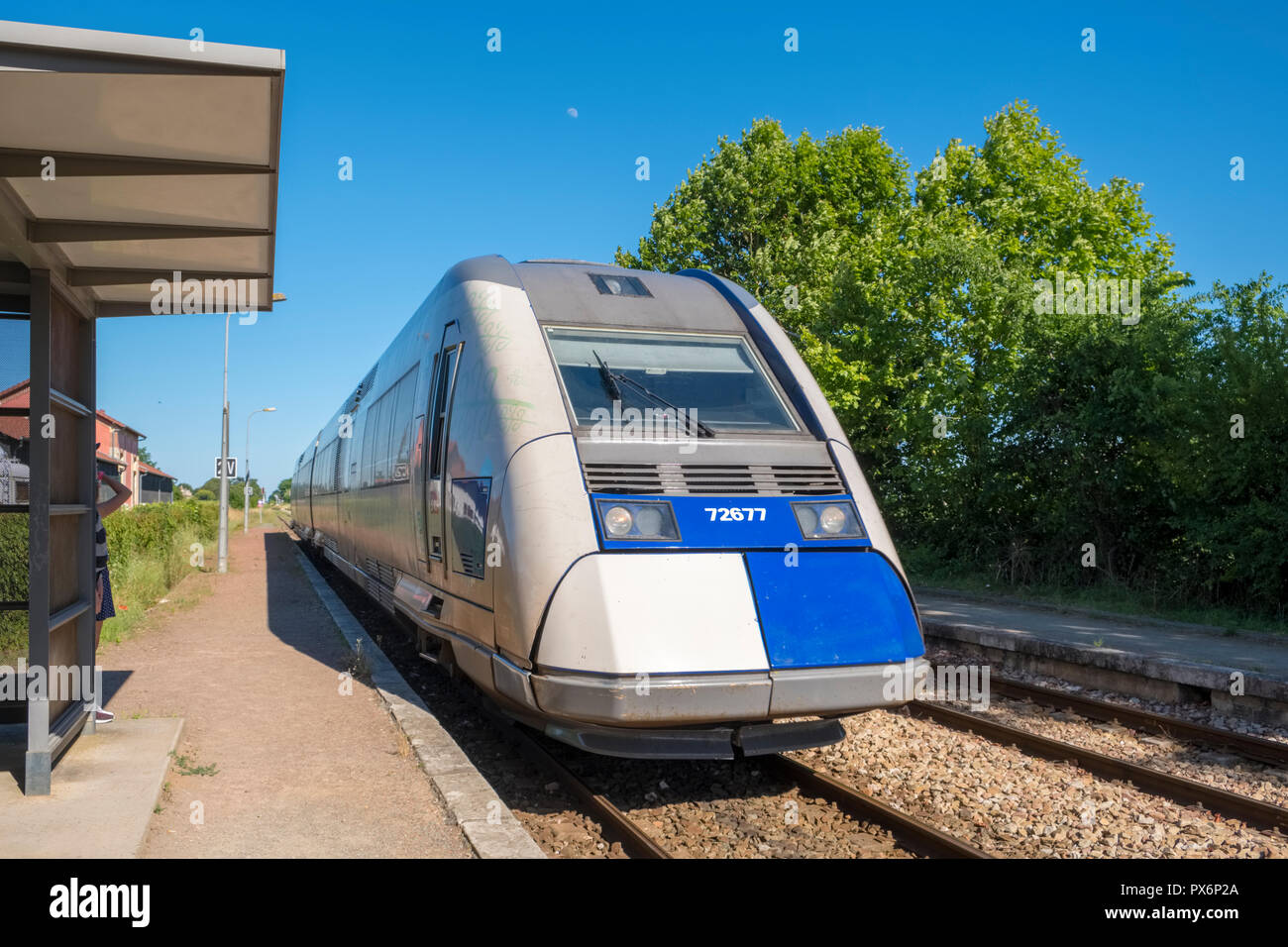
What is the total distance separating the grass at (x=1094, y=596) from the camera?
13.1m

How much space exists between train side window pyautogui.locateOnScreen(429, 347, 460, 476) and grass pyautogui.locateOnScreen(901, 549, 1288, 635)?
10.2 m

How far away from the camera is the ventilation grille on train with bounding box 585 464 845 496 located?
18.5 ft

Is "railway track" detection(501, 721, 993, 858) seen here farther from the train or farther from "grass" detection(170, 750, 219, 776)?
"grass" detection(170, 750, 219, 776)

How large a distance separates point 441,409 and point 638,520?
8.42ft

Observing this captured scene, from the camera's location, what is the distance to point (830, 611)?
5477mm

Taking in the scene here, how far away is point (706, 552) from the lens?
545 cm

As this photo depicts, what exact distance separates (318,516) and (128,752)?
608 inches

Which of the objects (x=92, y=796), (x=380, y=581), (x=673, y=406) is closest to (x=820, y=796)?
(x=673, y=406)

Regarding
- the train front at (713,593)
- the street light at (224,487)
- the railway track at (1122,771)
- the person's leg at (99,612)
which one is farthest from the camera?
the street light at (224,487)

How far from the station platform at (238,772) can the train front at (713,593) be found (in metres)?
1.16

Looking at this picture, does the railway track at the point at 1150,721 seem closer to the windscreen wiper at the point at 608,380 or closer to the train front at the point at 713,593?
the train front at the point at 713,593

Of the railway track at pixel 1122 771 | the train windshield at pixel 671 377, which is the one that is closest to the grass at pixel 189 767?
the train windshield at pixel 671 377
